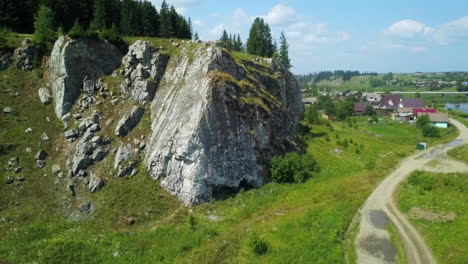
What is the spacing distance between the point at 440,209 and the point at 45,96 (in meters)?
43.8

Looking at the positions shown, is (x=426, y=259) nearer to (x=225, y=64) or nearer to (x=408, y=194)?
(x=408, y=194)

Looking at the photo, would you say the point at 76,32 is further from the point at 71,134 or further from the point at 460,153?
the point at 460,153

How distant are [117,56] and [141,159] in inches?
597

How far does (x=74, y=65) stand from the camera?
37469mm

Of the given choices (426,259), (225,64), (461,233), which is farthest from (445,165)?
(225,64)

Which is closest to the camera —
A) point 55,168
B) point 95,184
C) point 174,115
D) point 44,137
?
point 95,184

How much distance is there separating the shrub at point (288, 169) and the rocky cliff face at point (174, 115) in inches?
47.9

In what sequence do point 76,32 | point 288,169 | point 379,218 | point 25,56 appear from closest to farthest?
point 379,218
point 288,169
point 76,32
point 25,56

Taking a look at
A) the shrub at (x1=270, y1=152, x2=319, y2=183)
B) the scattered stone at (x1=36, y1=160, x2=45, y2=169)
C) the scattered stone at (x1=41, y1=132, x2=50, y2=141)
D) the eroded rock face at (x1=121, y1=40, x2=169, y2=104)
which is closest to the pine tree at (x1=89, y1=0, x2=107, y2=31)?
the eroded rock face at (x1=121, y1=40, x2=169, y2=104)

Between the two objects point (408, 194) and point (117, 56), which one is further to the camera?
point (117, 56)

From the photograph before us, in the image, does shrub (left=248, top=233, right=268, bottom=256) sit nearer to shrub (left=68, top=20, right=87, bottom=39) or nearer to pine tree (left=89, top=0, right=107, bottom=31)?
shrub (left=68, top=20, right=87, bottom=39)

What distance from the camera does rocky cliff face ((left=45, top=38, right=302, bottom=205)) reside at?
103 feet

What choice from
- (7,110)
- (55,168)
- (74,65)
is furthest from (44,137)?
(74,65)

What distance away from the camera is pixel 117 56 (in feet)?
132
